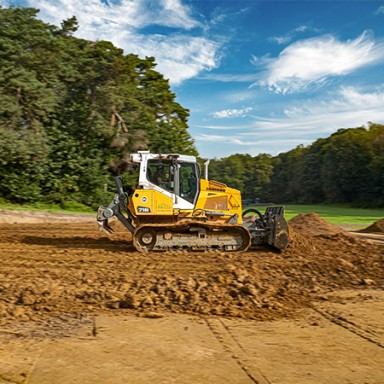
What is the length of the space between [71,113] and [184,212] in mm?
15430

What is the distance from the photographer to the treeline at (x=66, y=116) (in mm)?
20844

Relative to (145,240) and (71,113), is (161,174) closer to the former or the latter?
(145,240)

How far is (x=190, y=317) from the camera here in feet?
19.6

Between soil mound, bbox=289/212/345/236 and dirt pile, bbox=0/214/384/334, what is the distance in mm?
2428

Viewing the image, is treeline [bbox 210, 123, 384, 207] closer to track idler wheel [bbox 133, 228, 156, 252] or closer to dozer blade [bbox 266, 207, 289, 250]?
dozer blade [bbox 266, 207, 289, 250]

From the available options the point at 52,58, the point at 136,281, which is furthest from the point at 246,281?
the point at 52,58

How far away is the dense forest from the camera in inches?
822

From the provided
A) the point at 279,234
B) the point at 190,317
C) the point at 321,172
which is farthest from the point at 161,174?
the point at 321,172

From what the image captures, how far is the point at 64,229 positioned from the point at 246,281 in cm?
939

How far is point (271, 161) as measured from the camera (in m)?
75.4

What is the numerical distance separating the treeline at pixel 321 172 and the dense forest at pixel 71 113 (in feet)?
76.4

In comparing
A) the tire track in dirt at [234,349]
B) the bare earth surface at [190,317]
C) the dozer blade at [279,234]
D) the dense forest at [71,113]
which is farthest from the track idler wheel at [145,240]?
the dense forest at [71,113]

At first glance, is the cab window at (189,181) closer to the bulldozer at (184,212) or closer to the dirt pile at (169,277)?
the bulldozer at (184,212)

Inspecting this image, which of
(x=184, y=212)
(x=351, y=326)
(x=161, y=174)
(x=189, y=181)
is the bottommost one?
(x=351, y=326)
